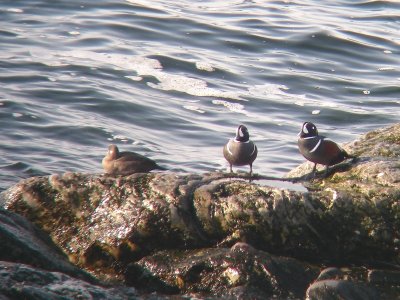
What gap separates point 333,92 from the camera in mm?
16312

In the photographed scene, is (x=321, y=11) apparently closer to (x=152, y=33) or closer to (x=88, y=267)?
(x=152, y=33)

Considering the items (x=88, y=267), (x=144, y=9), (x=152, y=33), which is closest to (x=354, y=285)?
(x=88, y=267)

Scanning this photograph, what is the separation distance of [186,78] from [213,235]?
962 centimetres

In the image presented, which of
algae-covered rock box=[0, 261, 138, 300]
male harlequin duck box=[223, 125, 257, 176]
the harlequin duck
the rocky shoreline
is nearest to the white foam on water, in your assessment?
male harlequin duck box=[223, 125, 257, 176]

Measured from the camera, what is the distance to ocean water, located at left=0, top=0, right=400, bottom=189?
12547 millimetres

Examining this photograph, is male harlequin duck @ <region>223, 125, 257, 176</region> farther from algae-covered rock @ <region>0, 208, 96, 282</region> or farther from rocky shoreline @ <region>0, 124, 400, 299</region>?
algae-covered rock @ <region>0, 208, 96, 282</region>

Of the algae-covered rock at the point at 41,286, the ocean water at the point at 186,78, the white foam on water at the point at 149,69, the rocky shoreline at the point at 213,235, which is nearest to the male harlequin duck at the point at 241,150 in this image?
the rocky shoreline at the point at 213,235

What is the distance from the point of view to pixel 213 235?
683cm

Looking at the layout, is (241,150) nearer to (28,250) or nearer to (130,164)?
(130,164)

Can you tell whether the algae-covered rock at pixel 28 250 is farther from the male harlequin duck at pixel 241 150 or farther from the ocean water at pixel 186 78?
the ocean water at pixel 186 78

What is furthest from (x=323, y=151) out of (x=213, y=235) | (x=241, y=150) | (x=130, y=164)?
(x=130, y=164)

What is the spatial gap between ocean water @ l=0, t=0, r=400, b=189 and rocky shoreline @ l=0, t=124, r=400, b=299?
11.4 ft

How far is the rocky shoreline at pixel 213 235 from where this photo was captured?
633 cm

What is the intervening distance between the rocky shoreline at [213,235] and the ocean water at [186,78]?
11.4 feet
